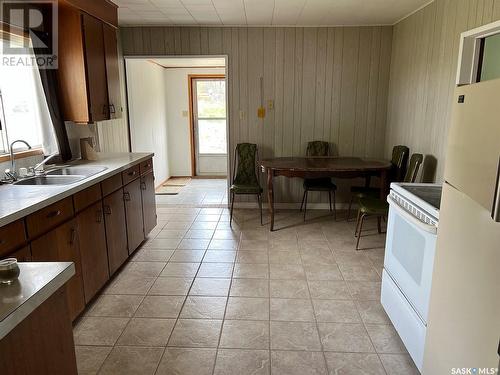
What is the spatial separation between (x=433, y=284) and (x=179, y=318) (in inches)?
63.1

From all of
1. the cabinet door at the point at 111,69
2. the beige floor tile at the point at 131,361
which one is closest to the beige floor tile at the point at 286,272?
the beige floor tile at the point at 131,361

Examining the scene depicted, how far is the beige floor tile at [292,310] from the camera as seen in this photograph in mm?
2424

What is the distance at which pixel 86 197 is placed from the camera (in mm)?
2453

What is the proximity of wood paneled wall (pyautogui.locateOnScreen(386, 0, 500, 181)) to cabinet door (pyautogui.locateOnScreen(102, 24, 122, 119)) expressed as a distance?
3096mm

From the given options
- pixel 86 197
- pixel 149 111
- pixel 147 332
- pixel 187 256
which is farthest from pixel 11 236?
pixel 149 111

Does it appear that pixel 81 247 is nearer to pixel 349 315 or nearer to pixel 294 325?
Result: pixel 294 325

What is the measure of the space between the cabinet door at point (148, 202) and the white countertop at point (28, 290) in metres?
2.46

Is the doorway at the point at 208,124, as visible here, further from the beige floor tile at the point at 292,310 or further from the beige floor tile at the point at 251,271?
the beige floor tile at the point at 292,310

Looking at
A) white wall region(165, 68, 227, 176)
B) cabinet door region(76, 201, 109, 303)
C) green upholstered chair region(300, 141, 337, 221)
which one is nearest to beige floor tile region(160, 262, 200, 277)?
cabinet door region(76, 201, 109, 303)

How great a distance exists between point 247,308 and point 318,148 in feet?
9.09

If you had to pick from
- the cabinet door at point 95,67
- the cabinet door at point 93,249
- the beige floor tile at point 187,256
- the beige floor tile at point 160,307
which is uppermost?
the cabinet door at point 95,67

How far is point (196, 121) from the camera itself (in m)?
7.04

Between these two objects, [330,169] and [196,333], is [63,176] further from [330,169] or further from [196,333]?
[330,169]

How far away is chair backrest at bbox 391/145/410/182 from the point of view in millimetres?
3954
